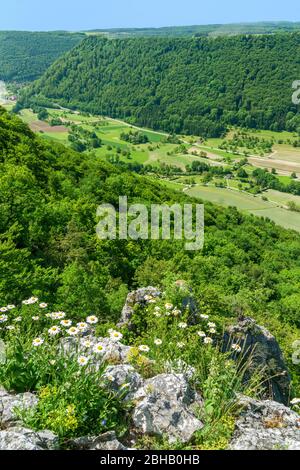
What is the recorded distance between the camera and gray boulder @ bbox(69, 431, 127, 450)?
21.1 feet

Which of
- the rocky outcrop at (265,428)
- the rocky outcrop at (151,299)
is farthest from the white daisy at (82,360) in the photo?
the rocky outcrop at (151,299)

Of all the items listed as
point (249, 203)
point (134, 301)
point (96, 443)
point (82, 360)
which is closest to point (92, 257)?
point (134, 301)

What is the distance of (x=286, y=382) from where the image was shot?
14.0 meters

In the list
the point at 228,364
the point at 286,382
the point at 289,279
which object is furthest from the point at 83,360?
the point at 289,279

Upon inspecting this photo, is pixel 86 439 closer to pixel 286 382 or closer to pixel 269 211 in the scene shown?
pixel 286 382

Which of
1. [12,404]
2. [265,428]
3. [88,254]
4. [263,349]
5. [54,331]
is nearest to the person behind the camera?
[12,404]

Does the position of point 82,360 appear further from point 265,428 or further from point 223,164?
point 223,164

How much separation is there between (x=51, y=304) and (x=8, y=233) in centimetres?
651

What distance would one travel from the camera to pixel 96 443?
651 centimetres

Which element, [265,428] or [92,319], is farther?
[92,319]

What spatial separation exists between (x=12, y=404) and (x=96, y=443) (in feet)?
4.84

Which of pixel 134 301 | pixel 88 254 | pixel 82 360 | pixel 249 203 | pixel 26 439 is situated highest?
pixel 82 360

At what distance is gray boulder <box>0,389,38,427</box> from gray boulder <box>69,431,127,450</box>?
2.99 feet

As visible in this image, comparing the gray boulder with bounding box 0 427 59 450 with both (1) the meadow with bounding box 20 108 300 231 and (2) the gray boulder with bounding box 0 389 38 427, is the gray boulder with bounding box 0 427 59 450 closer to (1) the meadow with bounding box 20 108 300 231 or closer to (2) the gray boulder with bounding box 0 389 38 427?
(2) the gray boulder with bounding box 0 389 38 427
